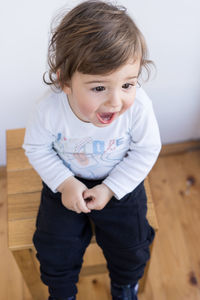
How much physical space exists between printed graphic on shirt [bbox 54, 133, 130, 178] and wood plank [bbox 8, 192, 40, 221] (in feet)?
0.54

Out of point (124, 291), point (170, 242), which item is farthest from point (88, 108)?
point (170, 242)

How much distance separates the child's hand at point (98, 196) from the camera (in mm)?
860

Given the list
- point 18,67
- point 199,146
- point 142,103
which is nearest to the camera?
point 142,103

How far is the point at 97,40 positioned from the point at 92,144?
11.1 inches

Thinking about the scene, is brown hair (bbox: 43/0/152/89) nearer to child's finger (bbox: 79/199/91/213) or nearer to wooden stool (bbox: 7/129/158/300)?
child's finger (bbox: 79/199/91/213)

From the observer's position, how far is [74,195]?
2.80ft

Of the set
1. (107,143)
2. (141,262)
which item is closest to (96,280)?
(141,262)

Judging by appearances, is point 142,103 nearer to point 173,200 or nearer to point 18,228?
point 18,228

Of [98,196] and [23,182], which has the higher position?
[98,196]

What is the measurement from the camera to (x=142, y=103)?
0.83 metres

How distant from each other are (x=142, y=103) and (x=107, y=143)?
12 cm

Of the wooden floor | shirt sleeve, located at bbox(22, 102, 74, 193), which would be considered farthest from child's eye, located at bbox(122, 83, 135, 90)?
the wooden floor

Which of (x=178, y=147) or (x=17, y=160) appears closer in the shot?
(x=17, y=160)

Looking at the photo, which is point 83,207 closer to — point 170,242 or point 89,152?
point 89,152
